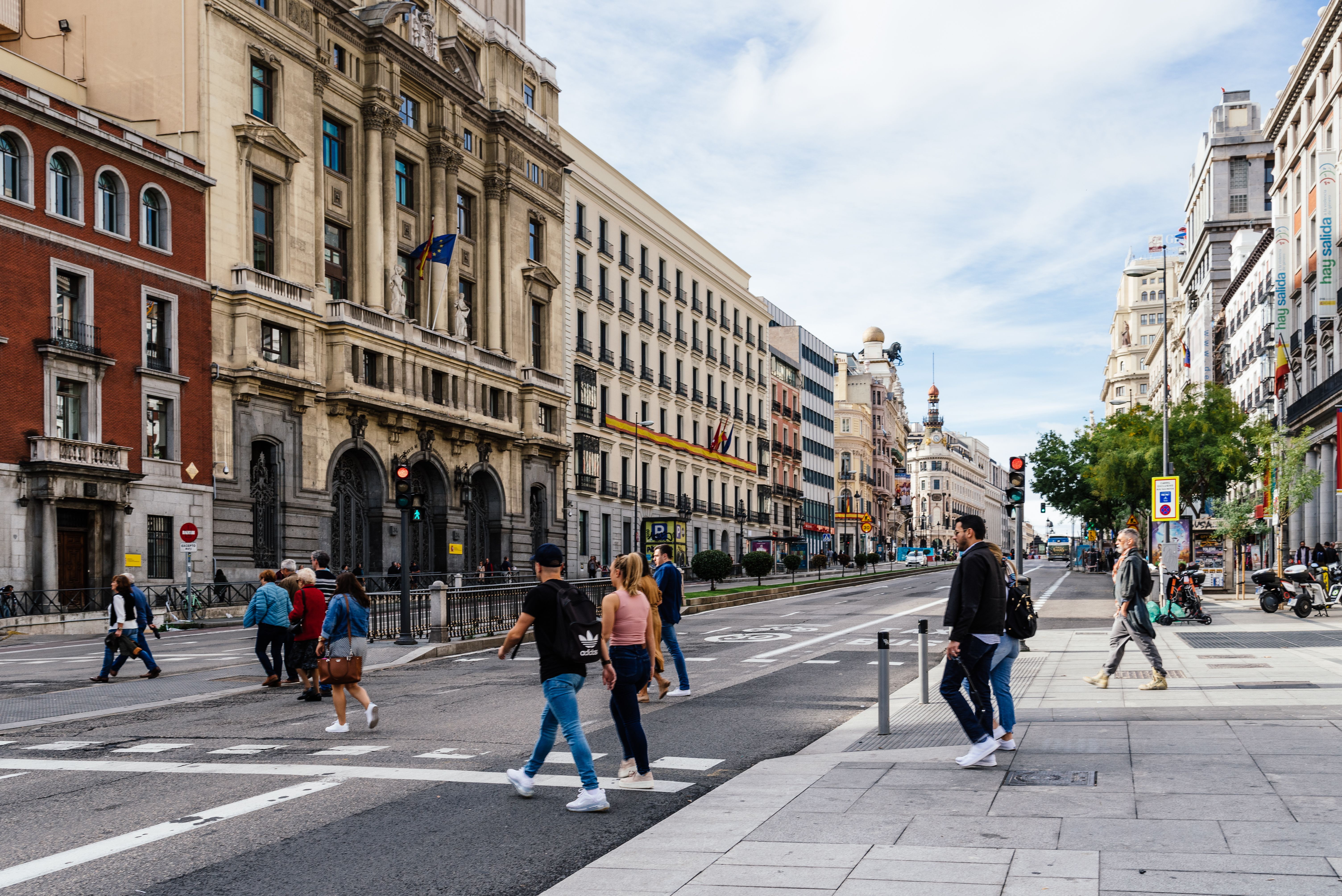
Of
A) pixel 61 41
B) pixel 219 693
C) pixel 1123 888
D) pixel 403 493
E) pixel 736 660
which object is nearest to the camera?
pixel 1123 888

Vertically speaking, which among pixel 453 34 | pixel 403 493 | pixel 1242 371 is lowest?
pixel 403 493

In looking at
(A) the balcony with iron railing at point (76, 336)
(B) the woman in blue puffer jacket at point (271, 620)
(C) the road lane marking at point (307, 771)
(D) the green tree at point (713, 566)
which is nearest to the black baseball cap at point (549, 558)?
(C) the road lane marking at point (307, 771)

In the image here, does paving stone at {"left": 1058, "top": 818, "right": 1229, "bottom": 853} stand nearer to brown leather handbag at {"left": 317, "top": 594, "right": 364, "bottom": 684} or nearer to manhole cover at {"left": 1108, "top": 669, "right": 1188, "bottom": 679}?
brown leather handbag at {"left": 317, "top": 594, "right": 364, "bottom": 684}

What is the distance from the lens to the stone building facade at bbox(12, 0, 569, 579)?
3947 cm

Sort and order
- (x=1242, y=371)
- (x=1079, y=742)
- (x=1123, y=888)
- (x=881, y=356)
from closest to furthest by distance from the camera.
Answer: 1. (x=1123, y=888)
2. (x=1079, y=742)
3. (x=1242, y=371)
4. (x=881, y=356)

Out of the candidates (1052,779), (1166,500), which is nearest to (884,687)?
(1052,779)

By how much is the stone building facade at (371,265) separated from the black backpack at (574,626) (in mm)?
32814

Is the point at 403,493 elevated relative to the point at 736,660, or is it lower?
elevated

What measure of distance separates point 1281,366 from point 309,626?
5014cm

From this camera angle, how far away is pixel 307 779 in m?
9.27

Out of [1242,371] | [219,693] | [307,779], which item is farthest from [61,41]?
[1242,371]

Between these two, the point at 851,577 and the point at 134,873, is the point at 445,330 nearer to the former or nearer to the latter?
the point at 851,577

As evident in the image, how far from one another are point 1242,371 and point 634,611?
231 ft

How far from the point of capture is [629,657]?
8.95 m
